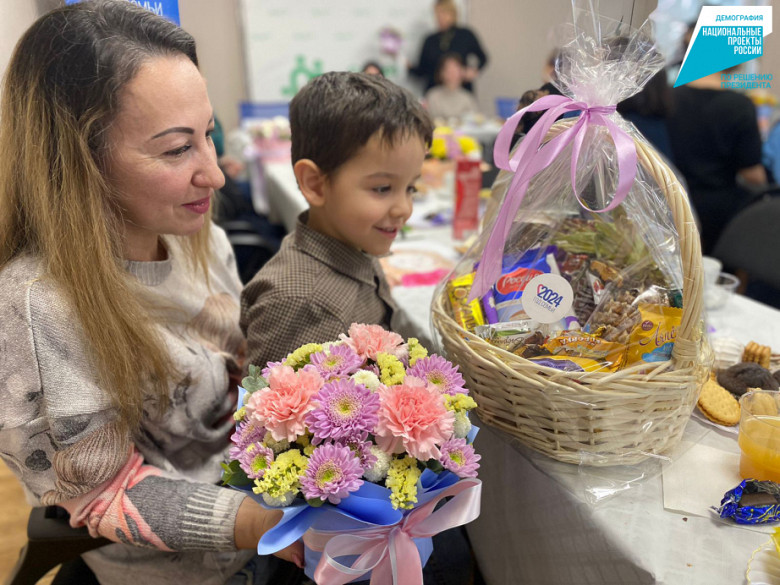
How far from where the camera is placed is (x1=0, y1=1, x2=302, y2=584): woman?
80cm

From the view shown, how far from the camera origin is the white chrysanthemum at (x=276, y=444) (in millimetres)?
634

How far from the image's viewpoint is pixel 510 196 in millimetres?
890

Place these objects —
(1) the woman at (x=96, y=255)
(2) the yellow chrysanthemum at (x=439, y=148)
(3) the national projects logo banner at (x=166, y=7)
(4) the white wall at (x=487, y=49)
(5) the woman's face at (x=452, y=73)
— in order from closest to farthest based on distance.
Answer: (1) the woman at (x=96, y=255) → (3) the national projects logo banner at (x=166, y=7) → (2) the yellow chrysanthemum at (x=439, y=148) → (4) the white wall at (x=487, y=49) → (5) the woman's face at (x=452, y=73)

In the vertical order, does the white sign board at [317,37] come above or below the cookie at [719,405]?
above

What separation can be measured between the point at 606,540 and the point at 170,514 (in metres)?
0.61

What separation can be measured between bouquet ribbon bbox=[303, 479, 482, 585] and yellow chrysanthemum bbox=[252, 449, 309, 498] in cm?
9

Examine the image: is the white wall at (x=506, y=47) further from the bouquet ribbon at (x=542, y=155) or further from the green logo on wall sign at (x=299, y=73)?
the bouquet ribbon at (x=542, y=155)

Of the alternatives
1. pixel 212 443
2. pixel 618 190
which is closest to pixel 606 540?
pixel 618 190

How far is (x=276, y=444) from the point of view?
0.64m

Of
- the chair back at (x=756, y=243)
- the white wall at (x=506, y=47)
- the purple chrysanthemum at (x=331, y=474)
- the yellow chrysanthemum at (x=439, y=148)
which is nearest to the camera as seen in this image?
the purple chrysanthemum at (x=331, y=474)

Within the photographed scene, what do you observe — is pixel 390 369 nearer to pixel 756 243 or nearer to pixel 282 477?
pixel 282 477

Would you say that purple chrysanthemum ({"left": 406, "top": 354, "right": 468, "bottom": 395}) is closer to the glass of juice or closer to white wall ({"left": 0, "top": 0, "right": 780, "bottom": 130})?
the glass of juice

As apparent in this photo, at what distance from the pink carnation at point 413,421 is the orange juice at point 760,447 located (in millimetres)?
444

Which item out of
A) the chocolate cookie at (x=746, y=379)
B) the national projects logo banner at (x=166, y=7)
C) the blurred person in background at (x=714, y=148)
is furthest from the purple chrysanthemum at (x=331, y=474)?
the blurred person in background at (x=714, y=148)
